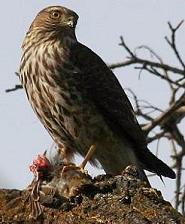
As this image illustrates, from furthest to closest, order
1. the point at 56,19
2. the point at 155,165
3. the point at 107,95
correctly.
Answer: the point at 56,19
the point at 107,95
the point at 155,165

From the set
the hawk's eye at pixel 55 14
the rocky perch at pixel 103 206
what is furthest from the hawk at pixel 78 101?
the rocky perch at pixel 103 206

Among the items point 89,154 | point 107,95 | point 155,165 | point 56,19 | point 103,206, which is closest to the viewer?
point 103,206

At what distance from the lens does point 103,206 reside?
12.0 ft

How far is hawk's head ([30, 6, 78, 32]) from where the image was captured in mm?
7953

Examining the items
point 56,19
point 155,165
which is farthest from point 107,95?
point 56,19

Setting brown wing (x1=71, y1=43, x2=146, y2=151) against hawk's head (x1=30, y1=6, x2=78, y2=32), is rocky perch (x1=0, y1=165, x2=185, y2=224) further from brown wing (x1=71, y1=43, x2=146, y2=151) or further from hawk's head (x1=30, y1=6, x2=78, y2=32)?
hawk's head (x1=30, y1=6, x2=78, y2=32)

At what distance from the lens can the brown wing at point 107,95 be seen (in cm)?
741

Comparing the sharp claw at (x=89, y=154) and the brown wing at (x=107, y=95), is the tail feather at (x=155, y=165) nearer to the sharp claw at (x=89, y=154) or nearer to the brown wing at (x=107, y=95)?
the brown wing at (x=107, y=95)

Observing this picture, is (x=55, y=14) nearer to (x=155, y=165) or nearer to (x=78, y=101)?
(x=78, y=101)

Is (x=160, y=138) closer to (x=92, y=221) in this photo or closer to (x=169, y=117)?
(x=169, y=117)

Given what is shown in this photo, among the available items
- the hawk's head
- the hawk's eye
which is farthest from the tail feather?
the hawk's eye

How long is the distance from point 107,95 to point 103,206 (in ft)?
13.2

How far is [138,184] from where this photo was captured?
3770 mm

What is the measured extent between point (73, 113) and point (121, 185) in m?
3.28
